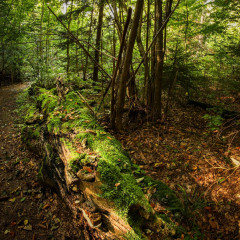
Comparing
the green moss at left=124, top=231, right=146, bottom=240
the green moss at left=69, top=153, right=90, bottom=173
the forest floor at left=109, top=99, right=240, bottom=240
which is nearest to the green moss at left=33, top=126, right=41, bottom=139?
the forest floor at left=109, top=99, right=240, bottom=240

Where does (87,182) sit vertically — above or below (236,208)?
above

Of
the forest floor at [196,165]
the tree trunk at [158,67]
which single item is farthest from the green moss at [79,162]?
the tree trunk at [158,67]

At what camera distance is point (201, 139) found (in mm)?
4652

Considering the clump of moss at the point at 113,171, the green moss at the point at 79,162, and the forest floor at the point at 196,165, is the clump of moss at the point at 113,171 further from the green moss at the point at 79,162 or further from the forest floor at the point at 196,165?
the forest floor at the point at 196,165

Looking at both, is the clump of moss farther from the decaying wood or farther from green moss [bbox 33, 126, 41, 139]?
green moss [bbox 33, 126, 41, 139]

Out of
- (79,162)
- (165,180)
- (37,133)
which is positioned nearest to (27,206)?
(79,162)

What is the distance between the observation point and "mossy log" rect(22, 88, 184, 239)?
184 cm

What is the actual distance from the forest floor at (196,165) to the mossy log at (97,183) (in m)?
0.58

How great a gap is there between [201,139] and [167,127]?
1091 mm

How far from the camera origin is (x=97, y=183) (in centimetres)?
214

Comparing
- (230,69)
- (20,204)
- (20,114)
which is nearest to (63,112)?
(20,204)

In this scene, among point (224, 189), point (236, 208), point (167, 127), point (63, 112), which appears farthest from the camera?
point (167, 127)

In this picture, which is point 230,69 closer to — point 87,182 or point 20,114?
point 87,182

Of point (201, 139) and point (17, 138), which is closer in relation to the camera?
point (201, 139)
